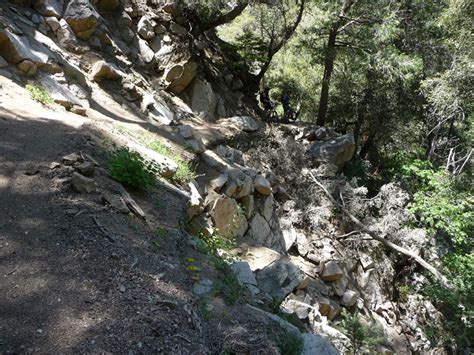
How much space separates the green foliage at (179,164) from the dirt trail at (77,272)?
2220mm

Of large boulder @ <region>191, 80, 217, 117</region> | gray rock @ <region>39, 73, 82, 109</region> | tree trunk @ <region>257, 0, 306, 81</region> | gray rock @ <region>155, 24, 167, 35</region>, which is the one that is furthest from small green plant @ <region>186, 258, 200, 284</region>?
tree trunk @ <region>257, 0, 306, 81</region>

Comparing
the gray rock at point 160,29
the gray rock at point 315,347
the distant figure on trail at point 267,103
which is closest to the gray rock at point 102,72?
the gray rock at point 160,29

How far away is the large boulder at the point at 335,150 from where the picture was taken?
13.1m

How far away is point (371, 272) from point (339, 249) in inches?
53.9

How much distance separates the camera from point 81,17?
1006cm

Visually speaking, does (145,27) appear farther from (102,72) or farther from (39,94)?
(39,94)

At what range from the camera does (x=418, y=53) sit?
42.8ft

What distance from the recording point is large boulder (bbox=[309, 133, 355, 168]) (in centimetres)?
1311

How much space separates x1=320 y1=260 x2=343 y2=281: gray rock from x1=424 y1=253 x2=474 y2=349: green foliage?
8.85 feet

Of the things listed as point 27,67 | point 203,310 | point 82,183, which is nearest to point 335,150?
point 27,67

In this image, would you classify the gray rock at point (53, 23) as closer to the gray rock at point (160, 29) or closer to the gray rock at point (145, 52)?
the gray rock at point (145, 52)

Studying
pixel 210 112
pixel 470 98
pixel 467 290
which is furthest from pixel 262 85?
pixel 467 290

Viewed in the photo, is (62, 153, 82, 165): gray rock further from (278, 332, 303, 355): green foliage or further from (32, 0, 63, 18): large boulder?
(32, 0, 63, 18): large boulder

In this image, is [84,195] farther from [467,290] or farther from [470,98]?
[470,98]
